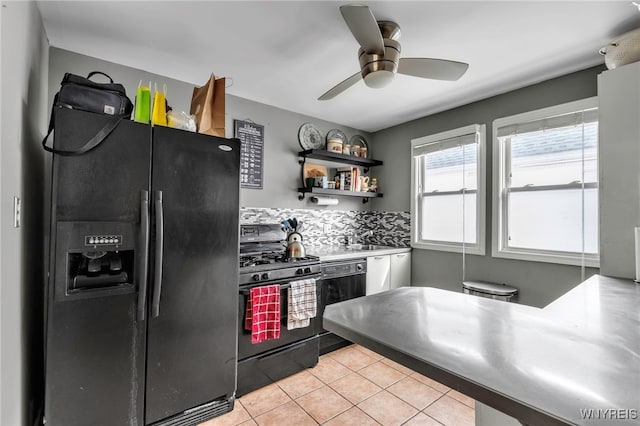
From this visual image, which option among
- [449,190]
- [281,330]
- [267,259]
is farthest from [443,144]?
[281,330]

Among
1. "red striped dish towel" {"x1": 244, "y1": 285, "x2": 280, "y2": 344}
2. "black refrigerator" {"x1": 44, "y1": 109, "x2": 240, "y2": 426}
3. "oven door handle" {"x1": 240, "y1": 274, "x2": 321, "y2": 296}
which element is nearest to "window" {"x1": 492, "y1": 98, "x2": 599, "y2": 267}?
"oven door handle" {"x1": 240, "y1": 274, "x2": 321, "y2": 296}

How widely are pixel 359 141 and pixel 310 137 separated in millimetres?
882

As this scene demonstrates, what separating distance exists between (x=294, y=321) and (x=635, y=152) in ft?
8.31

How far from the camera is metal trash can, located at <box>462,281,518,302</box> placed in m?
2.66

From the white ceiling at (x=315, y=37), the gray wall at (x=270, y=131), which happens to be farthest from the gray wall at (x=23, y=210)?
the gray wall at (x=270, y=131)

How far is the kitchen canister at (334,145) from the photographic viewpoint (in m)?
3.55

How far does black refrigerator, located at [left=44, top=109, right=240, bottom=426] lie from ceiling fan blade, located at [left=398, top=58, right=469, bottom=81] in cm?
128

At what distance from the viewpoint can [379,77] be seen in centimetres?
181

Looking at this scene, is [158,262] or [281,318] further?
[281,318]

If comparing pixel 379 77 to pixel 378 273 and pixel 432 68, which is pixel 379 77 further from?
pixel 378 273

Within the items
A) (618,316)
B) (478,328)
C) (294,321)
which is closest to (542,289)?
(618,316)

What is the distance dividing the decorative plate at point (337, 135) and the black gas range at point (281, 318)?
1.48 metres

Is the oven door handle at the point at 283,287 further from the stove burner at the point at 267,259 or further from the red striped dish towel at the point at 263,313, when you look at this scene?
the stove burner at the point at 267,259

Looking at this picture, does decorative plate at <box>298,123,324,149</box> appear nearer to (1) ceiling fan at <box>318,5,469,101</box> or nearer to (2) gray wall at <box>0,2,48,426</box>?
(1) ceiling fan at <box>318,5,469,101</box>
